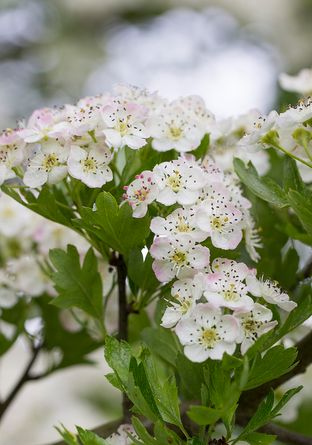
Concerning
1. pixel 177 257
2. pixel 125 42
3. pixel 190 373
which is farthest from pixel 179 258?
pixel 125 42

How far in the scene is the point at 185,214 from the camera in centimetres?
61

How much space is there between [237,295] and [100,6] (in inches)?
94.0

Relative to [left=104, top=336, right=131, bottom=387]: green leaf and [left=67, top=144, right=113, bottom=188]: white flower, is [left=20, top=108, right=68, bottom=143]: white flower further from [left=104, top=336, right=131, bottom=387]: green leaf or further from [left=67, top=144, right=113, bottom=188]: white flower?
[left=104, top=336, right=131, bottom=387]: green leaf

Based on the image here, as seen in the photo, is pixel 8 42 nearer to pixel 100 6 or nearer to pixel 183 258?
pixel 100 6

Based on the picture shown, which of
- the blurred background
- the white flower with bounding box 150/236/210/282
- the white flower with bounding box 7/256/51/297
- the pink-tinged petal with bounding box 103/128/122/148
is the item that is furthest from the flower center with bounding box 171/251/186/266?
the blurred background

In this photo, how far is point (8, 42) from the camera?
2812 mm

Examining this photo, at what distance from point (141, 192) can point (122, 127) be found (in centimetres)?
6

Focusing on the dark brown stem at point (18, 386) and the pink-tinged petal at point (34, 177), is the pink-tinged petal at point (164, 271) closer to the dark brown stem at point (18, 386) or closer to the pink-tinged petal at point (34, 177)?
the pink-tinged petal at point (34, 177)

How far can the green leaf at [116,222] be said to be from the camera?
2.06 ft

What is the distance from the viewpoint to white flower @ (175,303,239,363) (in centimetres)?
55

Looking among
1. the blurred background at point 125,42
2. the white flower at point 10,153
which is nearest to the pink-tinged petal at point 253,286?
the white flower at point 10,153

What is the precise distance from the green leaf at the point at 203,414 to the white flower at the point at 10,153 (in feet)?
0.84

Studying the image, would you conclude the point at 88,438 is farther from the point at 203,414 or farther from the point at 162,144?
the point at 162,144

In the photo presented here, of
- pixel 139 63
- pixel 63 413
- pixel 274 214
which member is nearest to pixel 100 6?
pixel 139 63
